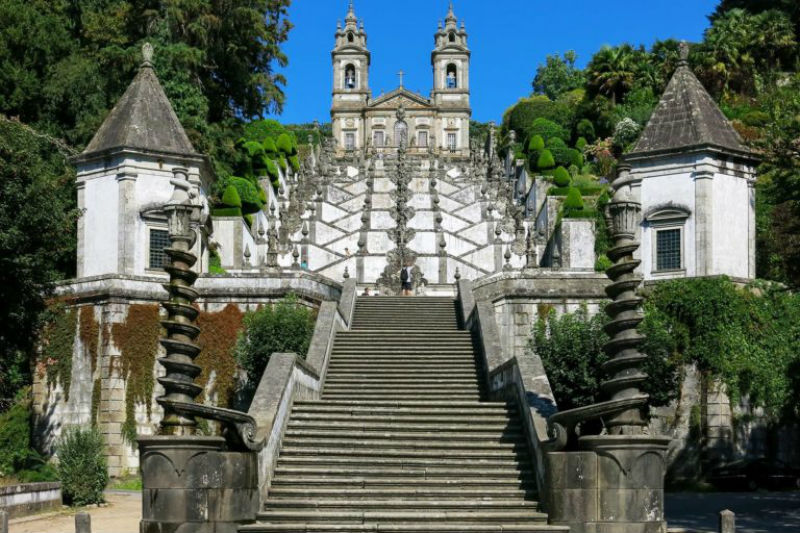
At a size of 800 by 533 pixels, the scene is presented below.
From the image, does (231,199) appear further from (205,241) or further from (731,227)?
(731,227)

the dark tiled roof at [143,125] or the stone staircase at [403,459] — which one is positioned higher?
the dark tiled roof at [143,125]

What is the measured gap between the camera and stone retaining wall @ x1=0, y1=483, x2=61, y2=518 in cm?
2216

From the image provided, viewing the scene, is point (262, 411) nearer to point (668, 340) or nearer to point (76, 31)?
point (668, 340)

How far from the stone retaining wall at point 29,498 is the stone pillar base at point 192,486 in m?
6.10

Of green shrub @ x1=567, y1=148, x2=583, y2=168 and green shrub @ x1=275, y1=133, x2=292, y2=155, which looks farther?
green shrub @ x1=275, y1=133, x2=292, y2=155

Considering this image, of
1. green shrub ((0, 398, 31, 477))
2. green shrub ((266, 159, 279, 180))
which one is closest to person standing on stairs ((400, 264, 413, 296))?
green shrub ((0, 398, 31, 477))

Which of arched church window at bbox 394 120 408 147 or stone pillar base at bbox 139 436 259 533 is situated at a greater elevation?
arched church window at bbox 394 120 408 147

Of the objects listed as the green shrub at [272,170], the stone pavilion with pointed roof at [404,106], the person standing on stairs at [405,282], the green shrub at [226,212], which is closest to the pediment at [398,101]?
the stone pavilion with pointed roof at [404,106]

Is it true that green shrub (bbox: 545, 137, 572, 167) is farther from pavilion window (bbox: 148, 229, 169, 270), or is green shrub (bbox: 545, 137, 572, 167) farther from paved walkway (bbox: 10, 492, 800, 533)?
paved walkway (bbox: 10, 492, 800, 533)

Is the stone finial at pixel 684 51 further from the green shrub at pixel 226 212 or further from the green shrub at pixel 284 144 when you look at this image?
A: the green shrub at pixel 284 144

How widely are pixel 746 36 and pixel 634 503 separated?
46132 millimetres

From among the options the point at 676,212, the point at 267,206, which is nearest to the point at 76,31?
the point at 267,206

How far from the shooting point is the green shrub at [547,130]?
68.1 meters

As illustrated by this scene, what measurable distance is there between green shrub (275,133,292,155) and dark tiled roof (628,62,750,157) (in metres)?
Result: 37.6
